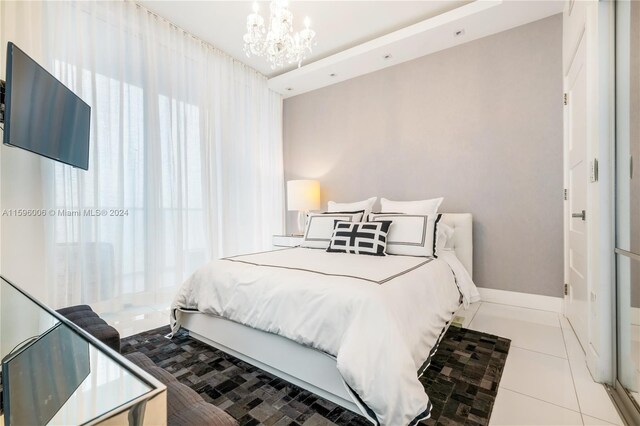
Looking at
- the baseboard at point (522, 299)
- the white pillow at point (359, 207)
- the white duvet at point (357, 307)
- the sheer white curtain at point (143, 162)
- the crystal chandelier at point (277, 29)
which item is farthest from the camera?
the white pillow at point (359, 207)

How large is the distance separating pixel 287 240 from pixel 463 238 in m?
2.00

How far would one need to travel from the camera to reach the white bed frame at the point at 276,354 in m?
1.43

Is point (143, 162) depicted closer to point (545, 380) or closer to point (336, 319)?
point (336, 319)

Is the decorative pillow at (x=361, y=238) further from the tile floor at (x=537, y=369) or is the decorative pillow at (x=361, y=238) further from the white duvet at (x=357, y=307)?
the tile floor at (x=537, y=369)

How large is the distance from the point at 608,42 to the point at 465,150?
1578 millimetres

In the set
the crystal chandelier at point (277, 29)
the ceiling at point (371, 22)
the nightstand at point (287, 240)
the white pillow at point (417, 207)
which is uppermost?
the ceiling at point (371, 22)

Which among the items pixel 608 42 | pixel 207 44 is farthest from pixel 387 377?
pixel 207 44

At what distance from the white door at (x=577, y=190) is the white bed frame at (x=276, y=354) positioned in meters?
1.67

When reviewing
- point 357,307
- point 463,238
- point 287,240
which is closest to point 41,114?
point 357,307

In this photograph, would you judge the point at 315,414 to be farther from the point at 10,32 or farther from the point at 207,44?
the point at 207,44

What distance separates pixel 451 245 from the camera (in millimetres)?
2961

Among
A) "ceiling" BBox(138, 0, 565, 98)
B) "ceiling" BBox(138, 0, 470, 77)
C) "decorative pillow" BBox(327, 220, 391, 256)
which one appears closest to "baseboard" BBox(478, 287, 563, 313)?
"decorative pillow" BBox(327, 220, 391, 256)

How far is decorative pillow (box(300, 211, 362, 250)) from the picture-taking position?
2.83 m

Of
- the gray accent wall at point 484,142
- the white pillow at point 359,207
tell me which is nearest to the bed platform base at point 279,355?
the white pillow at point 359,207
